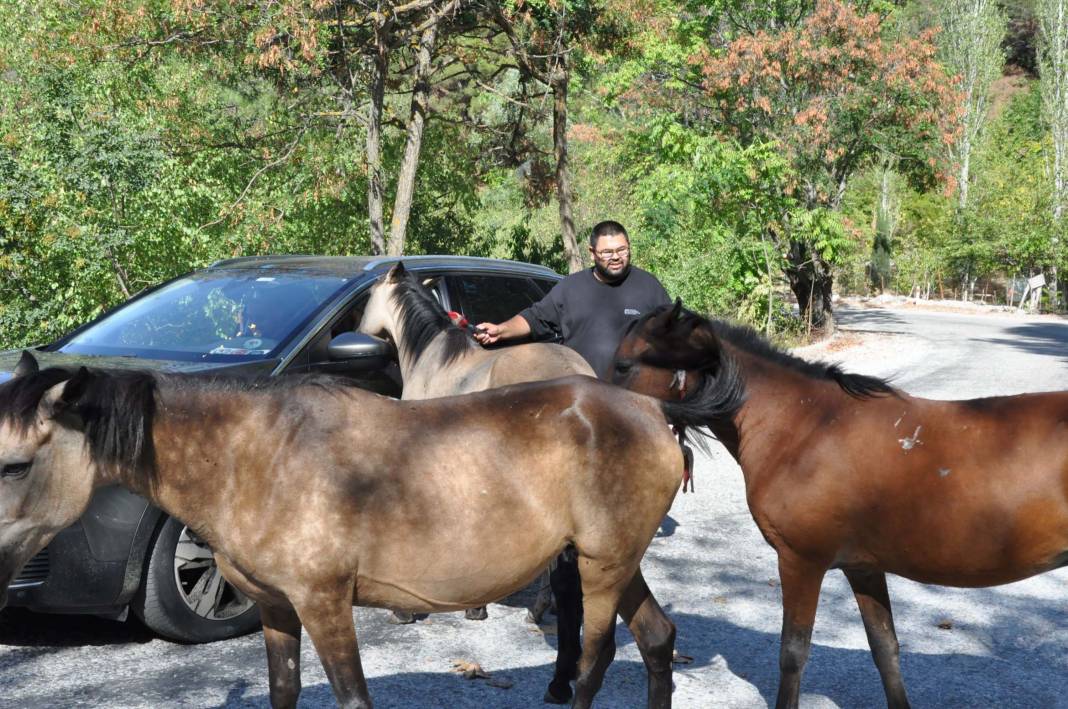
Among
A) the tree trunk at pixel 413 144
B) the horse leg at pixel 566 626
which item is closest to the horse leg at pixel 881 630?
the horse leg at pixel 566 626

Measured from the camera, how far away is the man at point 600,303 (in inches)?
217

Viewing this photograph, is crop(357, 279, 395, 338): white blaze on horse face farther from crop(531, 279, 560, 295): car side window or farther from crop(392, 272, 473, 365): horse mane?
crop(531, 279, 560, 295): car side window

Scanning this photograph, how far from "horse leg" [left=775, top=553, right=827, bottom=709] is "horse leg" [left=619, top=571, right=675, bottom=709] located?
50 cm

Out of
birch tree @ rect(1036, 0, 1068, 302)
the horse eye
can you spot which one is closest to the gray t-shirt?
the horse eye

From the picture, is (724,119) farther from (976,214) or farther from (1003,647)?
(976,214)

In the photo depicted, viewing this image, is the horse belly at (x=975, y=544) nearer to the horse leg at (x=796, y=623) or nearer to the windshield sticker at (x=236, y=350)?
the horse leg at (x=796, y=623)

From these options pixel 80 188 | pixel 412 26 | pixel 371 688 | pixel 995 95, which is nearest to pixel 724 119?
pixel 412 26

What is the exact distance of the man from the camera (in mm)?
5523

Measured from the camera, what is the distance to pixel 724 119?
24922 millimetres

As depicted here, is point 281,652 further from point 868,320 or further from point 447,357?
point 868,320

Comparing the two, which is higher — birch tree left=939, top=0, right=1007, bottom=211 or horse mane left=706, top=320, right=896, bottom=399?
birch tree left=939, top=0, right=1007, bottom=211

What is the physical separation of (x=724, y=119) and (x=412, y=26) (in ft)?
30.6

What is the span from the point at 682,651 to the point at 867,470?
176 centimetres

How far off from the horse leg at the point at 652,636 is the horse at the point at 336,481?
1.58 ft
